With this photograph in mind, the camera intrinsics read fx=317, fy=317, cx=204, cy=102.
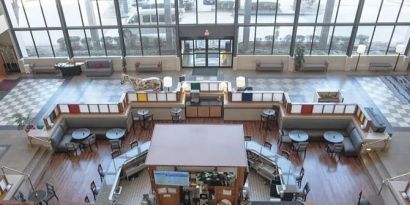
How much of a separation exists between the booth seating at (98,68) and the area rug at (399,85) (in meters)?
15.3

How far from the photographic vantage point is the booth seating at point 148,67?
18359mm

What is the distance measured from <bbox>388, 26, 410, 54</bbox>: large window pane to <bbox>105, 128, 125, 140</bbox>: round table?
51.3 ft

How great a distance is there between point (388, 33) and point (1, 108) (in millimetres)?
20866

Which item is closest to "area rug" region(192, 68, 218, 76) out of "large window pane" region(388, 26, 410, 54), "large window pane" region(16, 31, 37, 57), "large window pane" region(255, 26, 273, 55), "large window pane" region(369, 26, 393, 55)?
"large window pane" region(255, 26, 273, 55)

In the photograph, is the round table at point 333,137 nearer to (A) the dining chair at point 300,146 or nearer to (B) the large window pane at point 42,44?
(A) the dining chair at point 300,146

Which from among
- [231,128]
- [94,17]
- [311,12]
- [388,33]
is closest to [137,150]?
[231,128]

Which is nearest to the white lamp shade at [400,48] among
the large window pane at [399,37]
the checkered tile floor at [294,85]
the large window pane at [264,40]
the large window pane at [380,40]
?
the large window pane at [399,37]

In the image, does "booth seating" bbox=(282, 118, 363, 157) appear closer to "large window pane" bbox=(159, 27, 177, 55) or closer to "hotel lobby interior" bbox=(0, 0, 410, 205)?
"hotel lobby interior" bbox=(0, 0, 410, 205)

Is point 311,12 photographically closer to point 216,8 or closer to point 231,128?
point 216,8

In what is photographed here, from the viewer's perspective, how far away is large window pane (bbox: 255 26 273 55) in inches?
704

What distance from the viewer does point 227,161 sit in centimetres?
838

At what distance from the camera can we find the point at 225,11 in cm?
1738

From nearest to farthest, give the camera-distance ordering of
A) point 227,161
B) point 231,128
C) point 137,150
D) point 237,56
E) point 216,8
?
point 227,161 < point 231,128 < point 137,150 < point 216,8 < point 237,56

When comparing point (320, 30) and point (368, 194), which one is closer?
point (368, 194)
